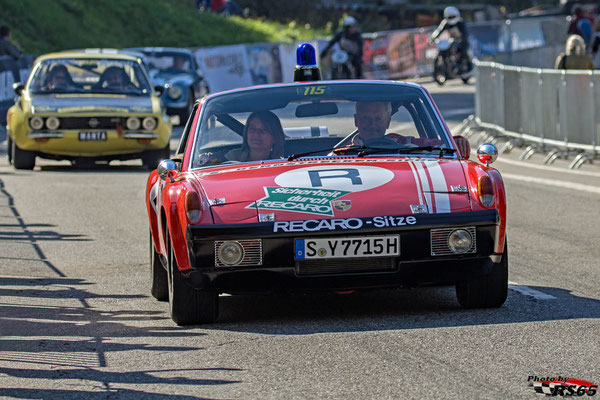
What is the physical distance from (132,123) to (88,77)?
112 cm

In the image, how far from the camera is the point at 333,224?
263 inches

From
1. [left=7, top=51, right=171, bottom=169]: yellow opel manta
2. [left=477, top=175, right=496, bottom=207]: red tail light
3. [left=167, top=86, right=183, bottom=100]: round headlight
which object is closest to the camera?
[left=477, top=175, right=496, bottom=207]: red tail light

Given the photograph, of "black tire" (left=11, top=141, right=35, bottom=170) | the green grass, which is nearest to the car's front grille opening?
"black tire" (left=11, top=141, right=35, bottom=170)

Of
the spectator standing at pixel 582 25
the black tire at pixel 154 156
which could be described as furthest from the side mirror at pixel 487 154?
the spectator standing at pixel 582 25

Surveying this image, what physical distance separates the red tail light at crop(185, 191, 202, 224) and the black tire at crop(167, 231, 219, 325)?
28 centimetres

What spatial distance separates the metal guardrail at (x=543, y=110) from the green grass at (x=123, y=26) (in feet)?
57.2

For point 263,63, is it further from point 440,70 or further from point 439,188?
point 439,188

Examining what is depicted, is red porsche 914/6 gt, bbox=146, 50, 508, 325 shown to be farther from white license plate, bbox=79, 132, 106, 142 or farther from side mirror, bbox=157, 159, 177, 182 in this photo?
white license plate, bbox=79, 132, 106, 142

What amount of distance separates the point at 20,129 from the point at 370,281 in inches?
468

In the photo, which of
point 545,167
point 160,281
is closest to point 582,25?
point 545,167

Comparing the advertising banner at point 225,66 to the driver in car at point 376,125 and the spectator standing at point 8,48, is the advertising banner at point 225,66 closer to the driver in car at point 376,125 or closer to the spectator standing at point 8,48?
the spectator standing at point 8,48

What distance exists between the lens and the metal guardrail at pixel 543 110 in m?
17.2

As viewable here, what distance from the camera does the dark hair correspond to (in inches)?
310

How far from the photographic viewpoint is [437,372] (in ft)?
18.5
